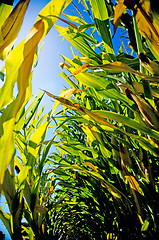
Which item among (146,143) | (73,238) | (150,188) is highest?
(146,143)

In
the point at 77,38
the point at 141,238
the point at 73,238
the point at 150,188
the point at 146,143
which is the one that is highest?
the point at 77,38

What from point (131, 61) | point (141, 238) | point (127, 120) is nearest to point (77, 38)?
point (131, 61)

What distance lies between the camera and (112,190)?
0.46 meters

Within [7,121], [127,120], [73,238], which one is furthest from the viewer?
[73,238]

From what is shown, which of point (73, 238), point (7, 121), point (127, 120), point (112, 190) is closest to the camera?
point (7, 121)

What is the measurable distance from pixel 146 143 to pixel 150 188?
0.16 metres

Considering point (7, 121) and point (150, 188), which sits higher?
point (7, 121)

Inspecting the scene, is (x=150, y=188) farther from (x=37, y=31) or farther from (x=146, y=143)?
(x=37, y=31)

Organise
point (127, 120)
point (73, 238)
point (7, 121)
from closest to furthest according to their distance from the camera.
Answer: point (7, 121) → point (127, 120) → point (73, 238)

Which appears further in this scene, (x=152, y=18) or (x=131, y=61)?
(x=131, y=61)

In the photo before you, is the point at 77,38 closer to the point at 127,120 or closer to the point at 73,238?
the point at 127,120

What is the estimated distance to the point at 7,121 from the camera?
174mm

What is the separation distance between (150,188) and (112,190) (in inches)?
4.1

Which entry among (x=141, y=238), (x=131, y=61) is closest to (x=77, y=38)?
(x=131, y=61)
